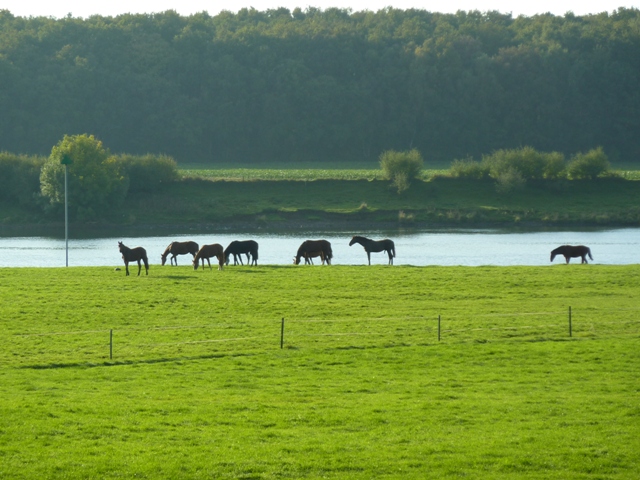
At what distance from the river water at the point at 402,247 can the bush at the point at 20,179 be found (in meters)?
12.7

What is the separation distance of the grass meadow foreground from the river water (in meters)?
15.2

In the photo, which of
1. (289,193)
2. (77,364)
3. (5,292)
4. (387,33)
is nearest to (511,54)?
(387,33)

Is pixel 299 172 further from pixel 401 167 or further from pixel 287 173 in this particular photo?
pixel 401 167

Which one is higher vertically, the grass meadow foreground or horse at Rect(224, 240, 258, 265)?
horse at Rect(224, 240, 258, 265)

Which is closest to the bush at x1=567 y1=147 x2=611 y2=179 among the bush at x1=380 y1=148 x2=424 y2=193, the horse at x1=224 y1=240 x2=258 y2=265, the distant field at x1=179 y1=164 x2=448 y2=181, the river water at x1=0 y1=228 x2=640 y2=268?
the distant field at x1=179 y1=164 x2=448 y2=181

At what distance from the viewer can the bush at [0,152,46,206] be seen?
79.7 metres

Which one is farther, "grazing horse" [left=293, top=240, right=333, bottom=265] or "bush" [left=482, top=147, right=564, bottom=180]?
"bush" [left=482, top=147, right=564, bottom=180]

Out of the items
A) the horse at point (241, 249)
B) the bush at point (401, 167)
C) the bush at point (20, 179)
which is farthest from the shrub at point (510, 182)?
the horse at point (241, 249)

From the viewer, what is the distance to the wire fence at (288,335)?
1995 cm

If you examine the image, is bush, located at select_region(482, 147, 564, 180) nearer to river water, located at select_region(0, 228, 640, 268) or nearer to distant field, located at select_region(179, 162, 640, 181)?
distant field, located at select_region(179, 162, 640, 181)

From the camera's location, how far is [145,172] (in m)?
83.6

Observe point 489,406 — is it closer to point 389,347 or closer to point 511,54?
point 389,347

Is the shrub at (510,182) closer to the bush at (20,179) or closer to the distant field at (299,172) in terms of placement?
the distant field at (299,172)

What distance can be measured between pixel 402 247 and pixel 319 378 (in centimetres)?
3884
